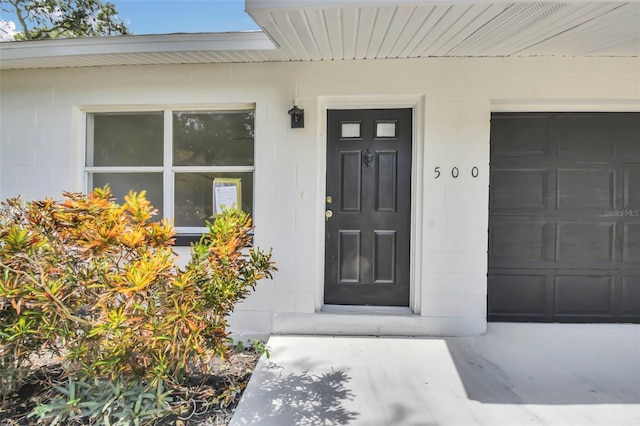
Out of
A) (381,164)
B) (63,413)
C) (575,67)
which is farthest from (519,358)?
(63,413)

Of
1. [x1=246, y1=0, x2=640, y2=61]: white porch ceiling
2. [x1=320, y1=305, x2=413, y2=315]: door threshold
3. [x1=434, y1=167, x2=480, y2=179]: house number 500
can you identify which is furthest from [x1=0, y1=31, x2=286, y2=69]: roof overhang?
[x1=320, y1=305, x2=413, y2=315]: door threshold

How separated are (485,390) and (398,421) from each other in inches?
28.6

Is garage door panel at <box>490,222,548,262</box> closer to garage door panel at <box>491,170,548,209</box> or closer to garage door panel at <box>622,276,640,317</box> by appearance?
garage door panel at <box>491,170,548,209</box>

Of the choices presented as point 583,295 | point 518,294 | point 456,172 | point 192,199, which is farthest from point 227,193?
point 583,295

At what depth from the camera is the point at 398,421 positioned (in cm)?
191

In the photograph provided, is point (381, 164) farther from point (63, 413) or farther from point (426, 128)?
point (63, 413)

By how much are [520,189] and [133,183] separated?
3.98 metres

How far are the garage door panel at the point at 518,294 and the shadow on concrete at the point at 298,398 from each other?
6.07 ft

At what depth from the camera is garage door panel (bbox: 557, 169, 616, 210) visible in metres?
3.18

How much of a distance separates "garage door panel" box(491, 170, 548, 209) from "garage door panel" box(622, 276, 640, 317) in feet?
3.71

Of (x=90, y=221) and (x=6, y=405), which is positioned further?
(x=6, y=405)

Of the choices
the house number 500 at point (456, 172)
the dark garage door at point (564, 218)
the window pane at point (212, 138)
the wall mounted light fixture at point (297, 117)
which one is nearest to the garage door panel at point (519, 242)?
the dark garage door at point (564, 218)

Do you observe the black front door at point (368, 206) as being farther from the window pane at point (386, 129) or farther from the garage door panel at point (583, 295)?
the garage door panel at point (583, 295)

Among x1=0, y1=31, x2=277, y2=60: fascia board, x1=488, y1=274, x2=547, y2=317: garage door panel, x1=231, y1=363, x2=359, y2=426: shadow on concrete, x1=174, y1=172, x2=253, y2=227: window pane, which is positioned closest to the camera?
→ x1=231, y1=363, x2=359, y2=426: shadow on concrete
